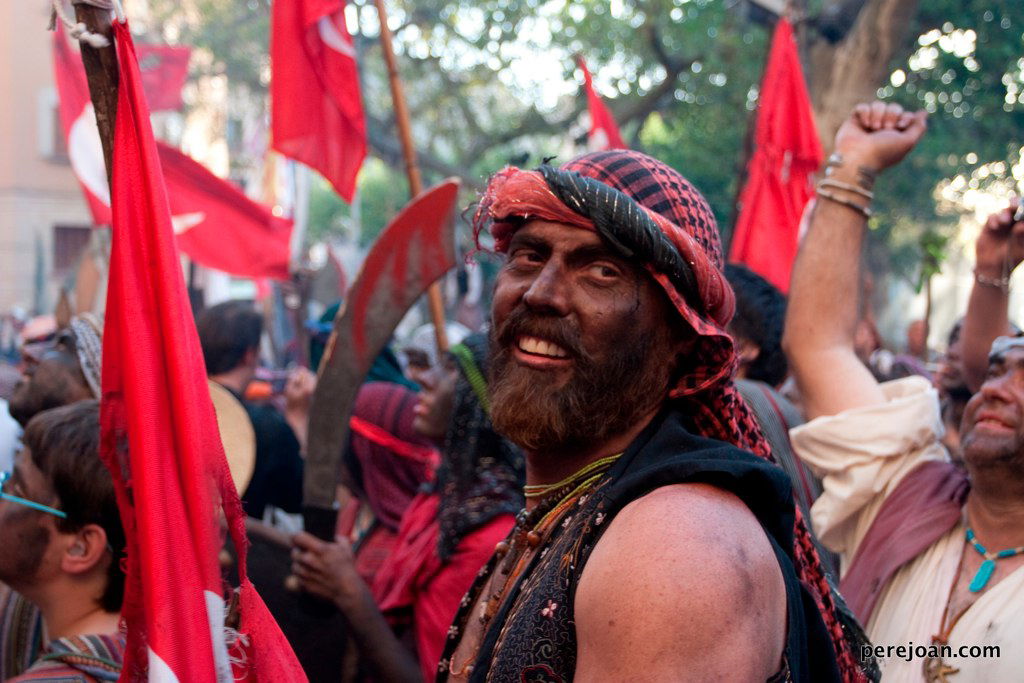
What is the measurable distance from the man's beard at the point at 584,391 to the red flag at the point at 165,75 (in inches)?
295

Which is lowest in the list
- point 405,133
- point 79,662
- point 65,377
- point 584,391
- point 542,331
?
point 79,662

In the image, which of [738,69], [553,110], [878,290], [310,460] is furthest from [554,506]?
[878,290]

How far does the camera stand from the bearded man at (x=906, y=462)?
2.65 metres

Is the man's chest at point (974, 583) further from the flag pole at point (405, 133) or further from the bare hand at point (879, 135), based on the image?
the flag pole at point (405, 133)

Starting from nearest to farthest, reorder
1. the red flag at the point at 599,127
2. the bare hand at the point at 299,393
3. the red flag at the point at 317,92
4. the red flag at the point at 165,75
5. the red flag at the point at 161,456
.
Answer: the red flag at the point at 161,456, the red flag at the point at 317,92, the bare hand at the point at 299,393, the red flag at the point at 599,127, the red flag at the point at 165,75

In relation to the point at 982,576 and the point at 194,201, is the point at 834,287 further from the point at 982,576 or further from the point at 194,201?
the point at 194,201

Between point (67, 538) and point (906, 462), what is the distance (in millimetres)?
2238

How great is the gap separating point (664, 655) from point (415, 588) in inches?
86.2

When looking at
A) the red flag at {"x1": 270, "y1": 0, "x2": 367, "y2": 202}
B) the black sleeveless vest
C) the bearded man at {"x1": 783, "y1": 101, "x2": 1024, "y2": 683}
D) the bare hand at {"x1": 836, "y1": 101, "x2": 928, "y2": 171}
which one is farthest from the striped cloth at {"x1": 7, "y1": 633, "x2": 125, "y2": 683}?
the red flag at {"x1": 270, "y1": 0, "x2": 367, "y2": 202}

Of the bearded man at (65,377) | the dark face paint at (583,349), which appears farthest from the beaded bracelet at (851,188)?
the bearded man at (65,377)

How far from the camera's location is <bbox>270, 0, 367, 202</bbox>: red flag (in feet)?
17.2

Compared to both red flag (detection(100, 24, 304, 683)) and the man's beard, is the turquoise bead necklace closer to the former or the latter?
the man's beard

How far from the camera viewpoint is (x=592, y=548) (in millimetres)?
1698

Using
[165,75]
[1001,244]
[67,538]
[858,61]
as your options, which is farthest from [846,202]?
[165,75]
